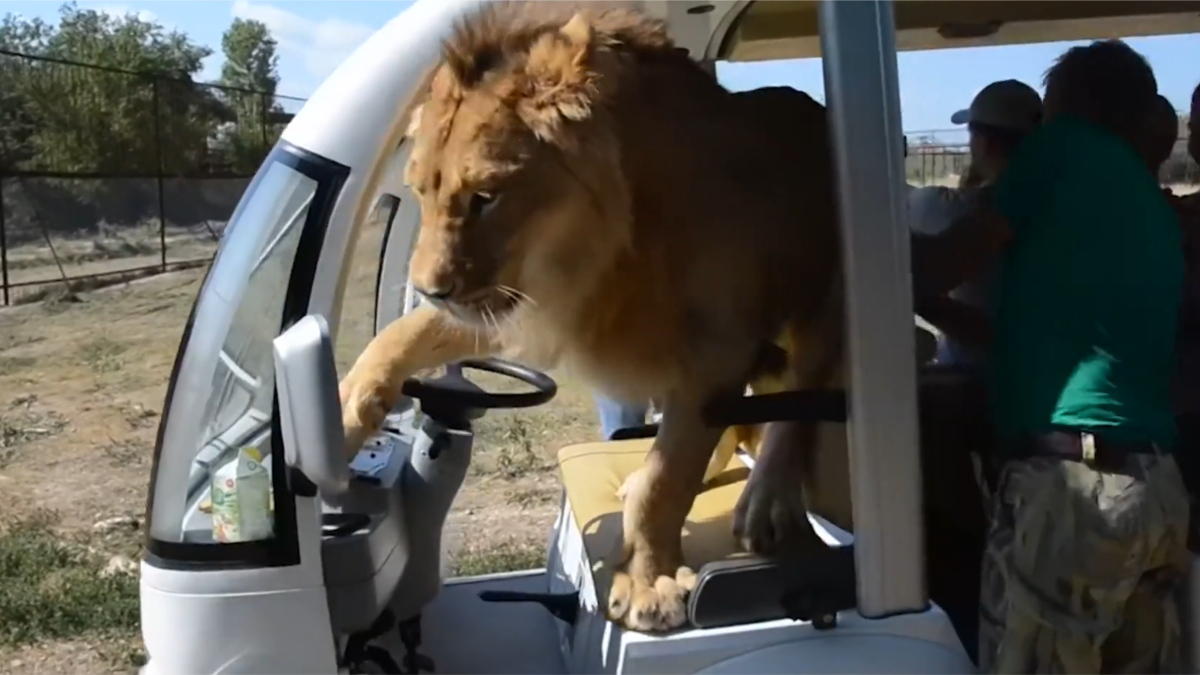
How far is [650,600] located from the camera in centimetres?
206

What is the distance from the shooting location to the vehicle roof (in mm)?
3045

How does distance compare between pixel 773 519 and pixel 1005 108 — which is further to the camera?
pixel 1005 108

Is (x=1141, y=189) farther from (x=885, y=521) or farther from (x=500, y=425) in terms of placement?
(x=500, y=425)

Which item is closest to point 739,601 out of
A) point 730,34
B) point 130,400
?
point 730,34

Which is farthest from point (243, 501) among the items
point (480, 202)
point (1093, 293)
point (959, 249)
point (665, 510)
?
point (1093, 293)

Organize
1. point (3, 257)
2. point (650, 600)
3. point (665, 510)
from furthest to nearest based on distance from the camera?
point (3, 257) < point (665, 510) < point (650, 600)

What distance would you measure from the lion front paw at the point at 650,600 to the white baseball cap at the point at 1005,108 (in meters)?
1.29

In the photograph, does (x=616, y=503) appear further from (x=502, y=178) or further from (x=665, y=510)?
(x=502, y=178)

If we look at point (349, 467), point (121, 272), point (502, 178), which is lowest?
point (349, 467)

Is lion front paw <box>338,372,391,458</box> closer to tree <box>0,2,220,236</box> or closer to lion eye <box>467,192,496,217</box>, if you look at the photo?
lion eye <box>467,192,496,217</box>

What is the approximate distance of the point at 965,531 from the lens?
8.19 ft

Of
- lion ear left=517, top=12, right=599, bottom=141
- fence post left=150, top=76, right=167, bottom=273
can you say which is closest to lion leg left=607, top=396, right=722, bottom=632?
lion ear left=517, top=12, right=599, bottom=141

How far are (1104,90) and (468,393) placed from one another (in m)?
1.46

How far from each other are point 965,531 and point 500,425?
22.9 ft
